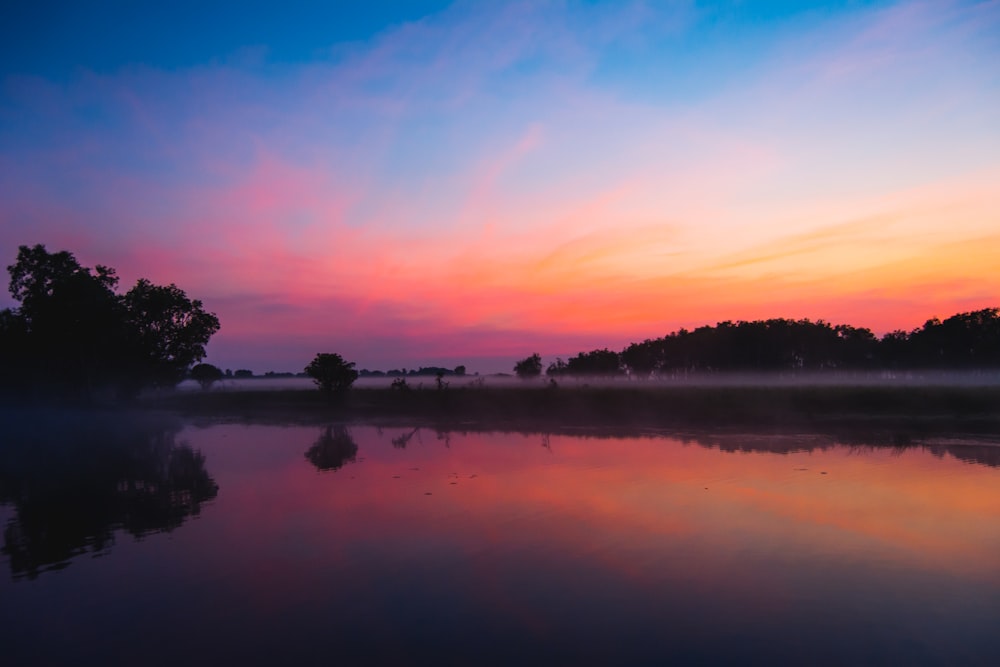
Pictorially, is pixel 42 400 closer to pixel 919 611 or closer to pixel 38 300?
pixel 38 300

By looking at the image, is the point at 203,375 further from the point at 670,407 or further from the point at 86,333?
the point at 670,407

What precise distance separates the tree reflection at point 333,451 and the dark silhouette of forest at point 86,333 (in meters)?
31.1

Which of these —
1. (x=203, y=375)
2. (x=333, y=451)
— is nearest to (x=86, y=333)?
(x=333, y=451)

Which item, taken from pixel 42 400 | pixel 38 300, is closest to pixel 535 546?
pixel 38 300

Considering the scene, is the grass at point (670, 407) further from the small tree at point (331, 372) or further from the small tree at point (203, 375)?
the small tree at point (203, 375)

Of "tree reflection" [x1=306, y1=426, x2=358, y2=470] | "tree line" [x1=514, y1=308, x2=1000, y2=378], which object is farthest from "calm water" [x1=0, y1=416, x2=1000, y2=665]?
"tree line" [x1=514, y1=308, x2=1000, y2=378]

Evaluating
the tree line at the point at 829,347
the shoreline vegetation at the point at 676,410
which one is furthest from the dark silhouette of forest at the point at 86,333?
the tree line at the point at 829,347

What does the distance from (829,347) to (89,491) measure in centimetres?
12995

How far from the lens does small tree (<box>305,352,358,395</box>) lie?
200 feet

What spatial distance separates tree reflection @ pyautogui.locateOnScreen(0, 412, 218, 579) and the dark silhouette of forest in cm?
1599

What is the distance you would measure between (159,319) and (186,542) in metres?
58.5

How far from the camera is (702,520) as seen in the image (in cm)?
1551

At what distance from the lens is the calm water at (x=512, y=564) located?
884 centimetres

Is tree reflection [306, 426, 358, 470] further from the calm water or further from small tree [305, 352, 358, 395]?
small tree [305, 352, 358, 395]
